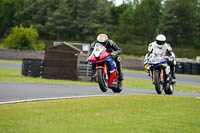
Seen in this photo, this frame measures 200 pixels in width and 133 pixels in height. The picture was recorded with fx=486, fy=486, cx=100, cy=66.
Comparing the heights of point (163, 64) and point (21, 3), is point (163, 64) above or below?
below

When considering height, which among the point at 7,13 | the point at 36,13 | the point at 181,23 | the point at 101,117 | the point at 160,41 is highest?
the point at 36,13

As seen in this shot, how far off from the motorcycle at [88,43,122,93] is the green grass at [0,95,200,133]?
2.37 meters

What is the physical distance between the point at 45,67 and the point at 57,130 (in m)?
17.9

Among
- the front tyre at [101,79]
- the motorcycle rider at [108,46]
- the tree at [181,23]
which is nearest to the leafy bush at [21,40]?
the motorcycle rider at [108,46]

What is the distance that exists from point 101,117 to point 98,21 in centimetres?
7601

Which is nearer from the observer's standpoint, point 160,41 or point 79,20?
point 160,41

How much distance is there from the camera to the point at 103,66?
1343 cm

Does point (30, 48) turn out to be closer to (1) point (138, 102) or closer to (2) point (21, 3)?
(1) point (138, 102)

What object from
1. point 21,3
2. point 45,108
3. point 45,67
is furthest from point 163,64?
point 21,3

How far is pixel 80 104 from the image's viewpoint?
10.0 meters

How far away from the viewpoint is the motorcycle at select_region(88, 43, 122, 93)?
43.2 feet

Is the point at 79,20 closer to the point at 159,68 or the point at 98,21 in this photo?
the point at 98,21

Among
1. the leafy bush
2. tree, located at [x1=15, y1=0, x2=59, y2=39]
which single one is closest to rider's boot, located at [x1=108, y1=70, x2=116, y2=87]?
the leafy bush

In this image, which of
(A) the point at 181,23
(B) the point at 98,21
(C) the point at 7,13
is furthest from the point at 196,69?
(C) the point at 7,13
